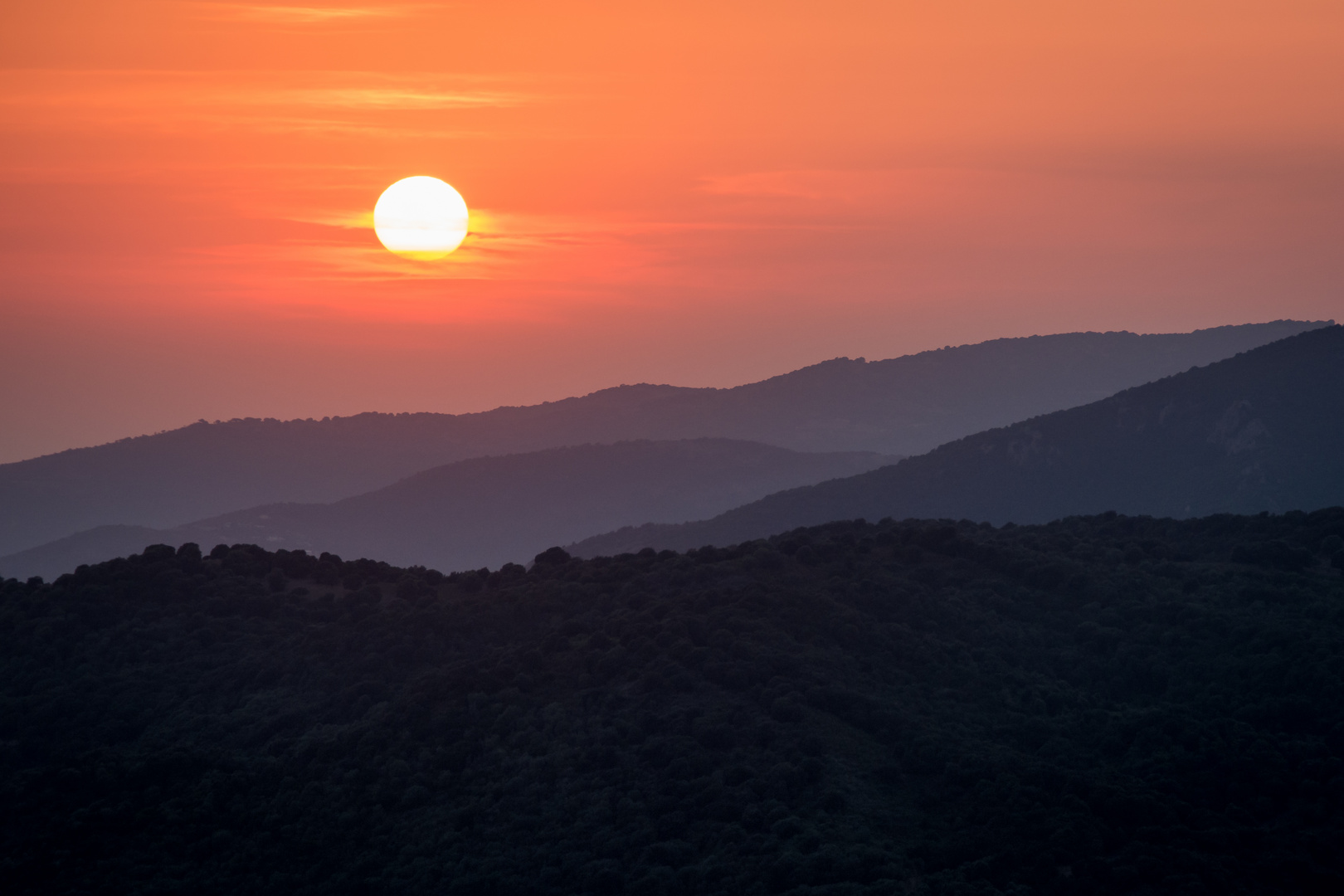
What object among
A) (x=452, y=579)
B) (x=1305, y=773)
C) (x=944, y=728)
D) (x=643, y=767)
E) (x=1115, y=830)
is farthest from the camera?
(x=452, y=579)

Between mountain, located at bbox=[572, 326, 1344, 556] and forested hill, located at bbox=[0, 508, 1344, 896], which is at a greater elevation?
mountain, located at bbox=[572, 326, 1344, 556]

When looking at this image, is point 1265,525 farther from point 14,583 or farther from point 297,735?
point 14,583

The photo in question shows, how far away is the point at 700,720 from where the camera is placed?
53938mm

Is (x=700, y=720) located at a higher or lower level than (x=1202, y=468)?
lower

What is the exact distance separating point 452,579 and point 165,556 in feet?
55.3

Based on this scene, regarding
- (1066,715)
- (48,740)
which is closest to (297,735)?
(48,740)

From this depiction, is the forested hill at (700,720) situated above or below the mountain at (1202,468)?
below

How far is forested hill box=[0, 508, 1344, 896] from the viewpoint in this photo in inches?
1783

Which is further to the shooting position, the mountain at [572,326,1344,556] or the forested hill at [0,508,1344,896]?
the mountain at [572,326,1344,556]

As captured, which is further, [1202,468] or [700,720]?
[1202,468]

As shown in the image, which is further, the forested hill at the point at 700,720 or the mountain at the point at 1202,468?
the mountain at the point at 1202,468

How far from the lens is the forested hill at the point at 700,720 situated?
149 ft

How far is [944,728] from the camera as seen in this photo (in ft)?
181

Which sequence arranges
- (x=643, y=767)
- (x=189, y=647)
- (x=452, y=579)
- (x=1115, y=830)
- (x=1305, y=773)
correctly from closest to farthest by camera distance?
(x=1115, y=830) → (x=1305, y=773) → (x=643, y=767) → (x=189, y=647) → (x=452, y=579)
